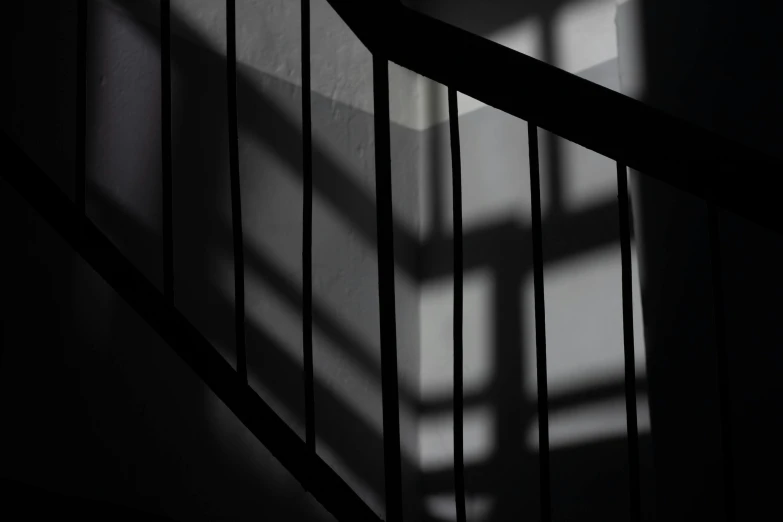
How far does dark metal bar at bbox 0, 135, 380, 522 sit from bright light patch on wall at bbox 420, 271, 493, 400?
2071 millimetres

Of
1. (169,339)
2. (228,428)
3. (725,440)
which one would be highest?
(228,428)

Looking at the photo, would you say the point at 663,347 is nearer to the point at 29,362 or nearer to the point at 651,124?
the point at 651,124

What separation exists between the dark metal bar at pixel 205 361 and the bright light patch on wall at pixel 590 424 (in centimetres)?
179

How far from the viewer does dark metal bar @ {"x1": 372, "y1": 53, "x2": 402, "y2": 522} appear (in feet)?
3.30

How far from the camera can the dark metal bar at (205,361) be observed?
100 centimetres

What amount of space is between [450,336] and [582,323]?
0.65 meters

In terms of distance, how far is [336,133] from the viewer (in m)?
3.21

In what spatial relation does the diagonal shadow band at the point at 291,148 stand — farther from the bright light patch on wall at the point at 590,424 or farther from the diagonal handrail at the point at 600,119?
the diagonal handrail at the point at 600,119

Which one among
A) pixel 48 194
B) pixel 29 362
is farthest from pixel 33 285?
pixel 48 194

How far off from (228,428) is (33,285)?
81 centimetres

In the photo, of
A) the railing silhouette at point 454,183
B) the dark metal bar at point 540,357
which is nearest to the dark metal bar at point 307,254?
the railing silhouette at point 454,183

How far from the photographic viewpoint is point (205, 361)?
1.03 m

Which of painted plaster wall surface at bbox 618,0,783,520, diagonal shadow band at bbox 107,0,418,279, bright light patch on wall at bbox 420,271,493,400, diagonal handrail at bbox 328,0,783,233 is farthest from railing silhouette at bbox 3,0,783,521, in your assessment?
bright light patch on wall at bbox 420,271,493,400

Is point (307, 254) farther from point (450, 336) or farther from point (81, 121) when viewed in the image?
point (450, 336)
